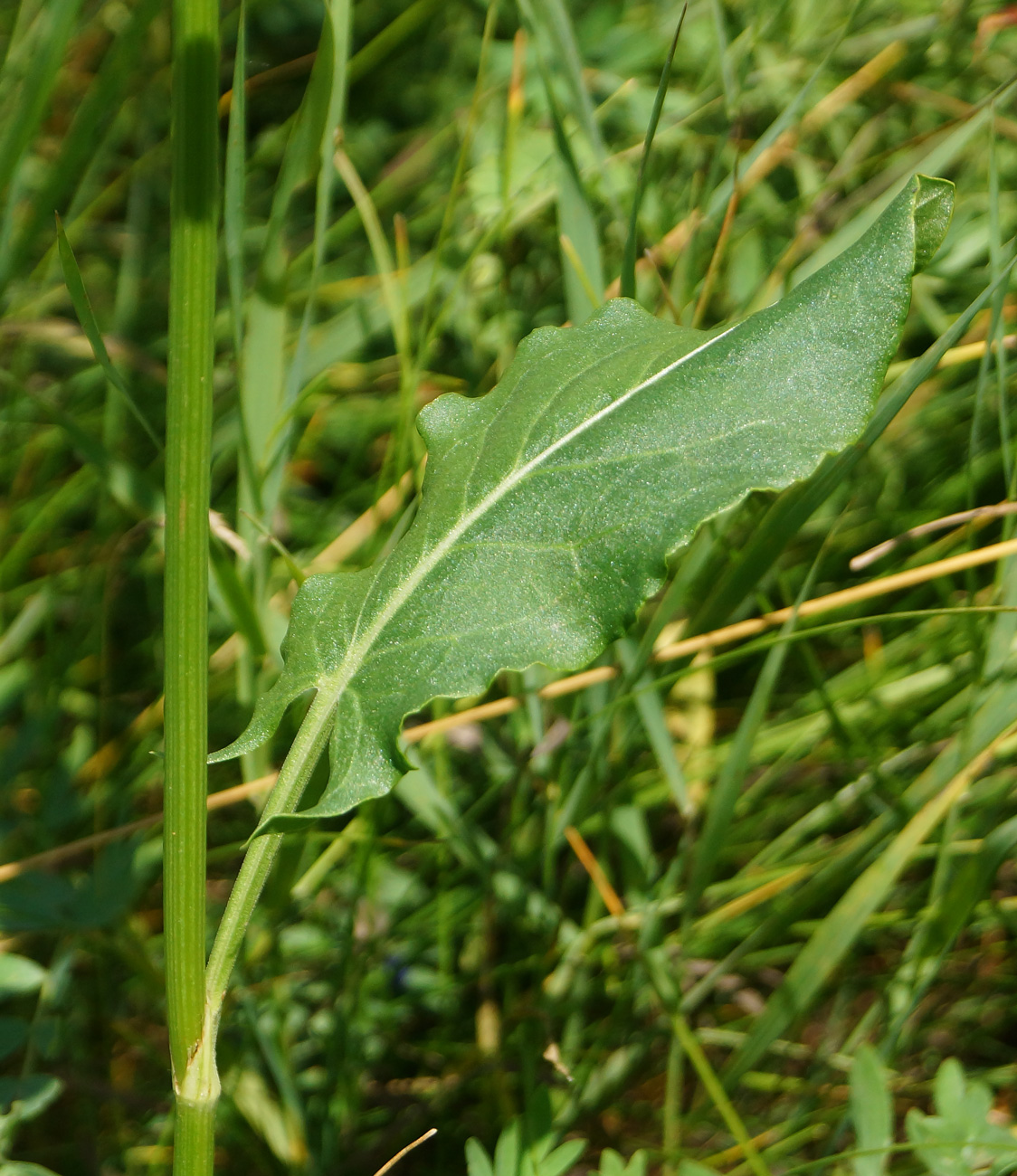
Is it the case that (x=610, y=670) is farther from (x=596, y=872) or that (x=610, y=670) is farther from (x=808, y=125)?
(x=808, y=125)

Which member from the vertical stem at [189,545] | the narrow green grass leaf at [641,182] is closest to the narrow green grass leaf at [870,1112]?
the vertical stem at [189,545]

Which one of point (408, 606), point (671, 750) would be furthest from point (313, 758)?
point (671, 750)

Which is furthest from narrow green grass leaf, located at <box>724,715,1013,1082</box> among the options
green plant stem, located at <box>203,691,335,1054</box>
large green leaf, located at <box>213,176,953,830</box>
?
green plant stem, located at <box>203,691,335,1054</box>

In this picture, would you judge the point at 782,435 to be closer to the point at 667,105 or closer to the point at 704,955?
the point at 704,955

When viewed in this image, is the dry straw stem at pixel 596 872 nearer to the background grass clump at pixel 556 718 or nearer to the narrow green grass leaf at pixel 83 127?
the background grass clump at pixel 556 718

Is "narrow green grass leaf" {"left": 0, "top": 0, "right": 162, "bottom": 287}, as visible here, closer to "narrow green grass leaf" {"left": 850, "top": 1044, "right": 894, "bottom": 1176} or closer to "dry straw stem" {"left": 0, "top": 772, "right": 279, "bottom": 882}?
"dry straw stem" {"left": 0, "top": 772, "right": 279, "bottom": 882}
